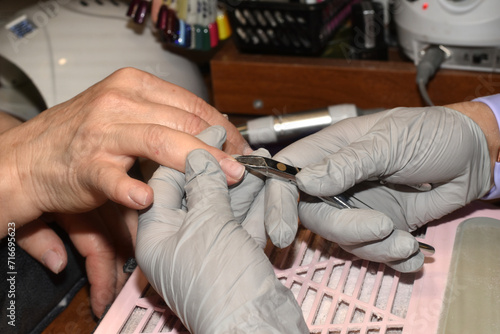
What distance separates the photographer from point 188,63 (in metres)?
1.20

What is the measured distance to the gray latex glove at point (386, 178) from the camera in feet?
2.01

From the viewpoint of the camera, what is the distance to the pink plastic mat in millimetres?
594

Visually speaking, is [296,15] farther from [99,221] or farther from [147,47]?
[99,221]

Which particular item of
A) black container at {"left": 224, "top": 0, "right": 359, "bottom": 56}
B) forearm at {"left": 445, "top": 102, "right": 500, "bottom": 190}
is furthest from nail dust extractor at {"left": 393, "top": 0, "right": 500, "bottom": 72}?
forearm at {"left": 445, "top": 102, "right": 500, "bottom": 190}

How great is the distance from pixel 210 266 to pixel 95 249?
45 cm

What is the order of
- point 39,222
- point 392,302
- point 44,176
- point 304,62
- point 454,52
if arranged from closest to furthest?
point 392,302 < point 44,176 < point 39,222 < point 454,52 < point 304,62

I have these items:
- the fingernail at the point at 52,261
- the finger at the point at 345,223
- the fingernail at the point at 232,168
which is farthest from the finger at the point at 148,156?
the fingernail at the point at 52,261

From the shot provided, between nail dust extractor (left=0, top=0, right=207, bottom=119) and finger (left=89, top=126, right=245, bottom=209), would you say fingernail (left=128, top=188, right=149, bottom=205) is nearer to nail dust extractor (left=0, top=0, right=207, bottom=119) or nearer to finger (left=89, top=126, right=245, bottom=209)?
finger (left=89, top=126, right=245, bottom=209)

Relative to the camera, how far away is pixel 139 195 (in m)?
0.62

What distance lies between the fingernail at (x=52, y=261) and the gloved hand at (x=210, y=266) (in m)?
0.29

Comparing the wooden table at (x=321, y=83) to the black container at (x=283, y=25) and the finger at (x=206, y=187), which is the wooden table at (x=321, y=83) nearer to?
the black container at (x=283, y=25)

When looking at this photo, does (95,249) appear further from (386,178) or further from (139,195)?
(386,178)

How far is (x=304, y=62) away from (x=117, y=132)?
0.61 meters

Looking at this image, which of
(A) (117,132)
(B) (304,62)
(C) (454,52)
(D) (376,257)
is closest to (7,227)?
(A) (117,132)
